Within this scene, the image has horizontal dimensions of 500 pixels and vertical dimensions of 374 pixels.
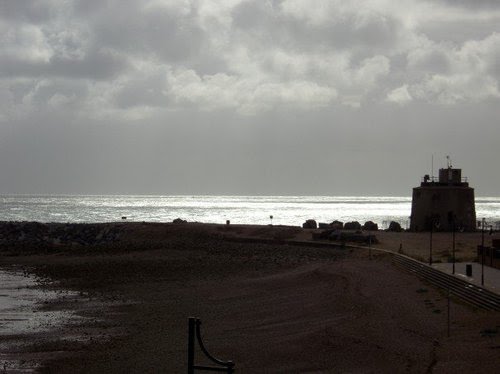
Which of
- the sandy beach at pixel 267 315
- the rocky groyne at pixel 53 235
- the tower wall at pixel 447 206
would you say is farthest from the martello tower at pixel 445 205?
the rocky groyne at pixel 53 235

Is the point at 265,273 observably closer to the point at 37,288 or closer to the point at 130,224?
the point at 37,288

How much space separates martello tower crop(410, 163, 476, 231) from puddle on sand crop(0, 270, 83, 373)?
3203 cm

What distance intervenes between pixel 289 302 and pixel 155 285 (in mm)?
9292

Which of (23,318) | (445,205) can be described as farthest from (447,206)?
(23,318)

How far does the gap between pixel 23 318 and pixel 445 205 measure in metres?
39.2

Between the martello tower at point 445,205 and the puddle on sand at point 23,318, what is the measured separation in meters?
32.0

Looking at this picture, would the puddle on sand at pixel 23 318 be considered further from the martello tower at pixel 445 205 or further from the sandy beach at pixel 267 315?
the martello tower at pixel 445 205

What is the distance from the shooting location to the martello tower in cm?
5803

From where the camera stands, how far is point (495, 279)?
90.7ft

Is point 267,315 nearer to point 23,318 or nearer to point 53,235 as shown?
point 23,318

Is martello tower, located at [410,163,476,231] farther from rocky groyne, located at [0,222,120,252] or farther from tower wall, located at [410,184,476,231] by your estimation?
rocky groyne, located at [0,222,120,252]

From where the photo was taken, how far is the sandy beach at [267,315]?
19.2m

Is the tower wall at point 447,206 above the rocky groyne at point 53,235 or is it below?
above

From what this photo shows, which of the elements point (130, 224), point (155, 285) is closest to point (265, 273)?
point (155, 285)
